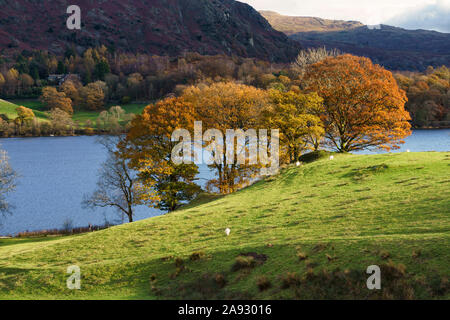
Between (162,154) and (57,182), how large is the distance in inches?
1296

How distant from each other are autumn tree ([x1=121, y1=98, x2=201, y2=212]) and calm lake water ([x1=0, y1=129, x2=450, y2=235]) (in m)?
4.71

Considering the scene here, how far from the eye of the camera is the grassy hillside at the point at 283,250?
35.4ft

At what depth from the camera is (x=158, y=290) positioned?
12914 millimetres

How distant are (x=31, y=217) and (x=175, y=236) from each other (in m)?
40.9

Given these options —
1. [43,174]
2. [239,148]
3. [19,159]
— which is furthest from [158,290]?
[19,159]

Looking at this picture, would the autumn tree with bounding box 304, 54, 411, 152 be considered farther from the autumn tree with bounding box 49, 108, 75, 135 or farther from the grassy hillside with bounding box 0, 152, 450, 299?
the autumn tree with bounding box 49, 108, 75, 135

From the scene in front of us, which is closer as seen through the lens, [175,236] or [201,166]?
[175,236]

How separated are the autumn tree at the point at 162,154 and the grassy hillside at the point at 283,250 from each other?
2102cm

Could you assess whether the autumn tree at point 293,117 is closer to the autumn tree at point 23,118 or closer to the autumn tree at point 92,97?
the autumn tree at point 23,118

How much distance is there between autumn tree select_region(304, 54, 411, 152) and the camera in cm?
4603

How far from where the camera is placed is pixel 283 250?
13820 mm
